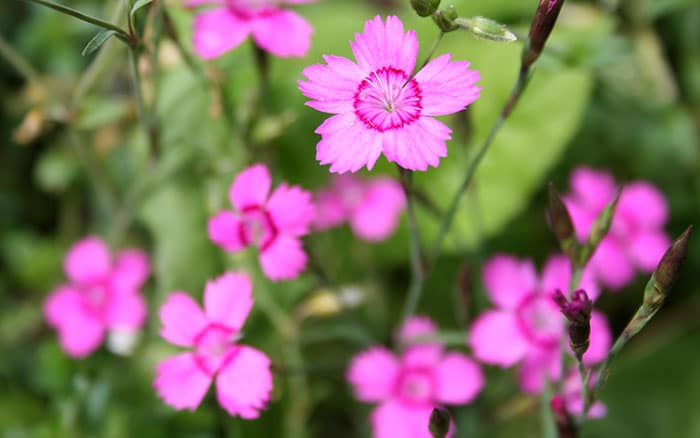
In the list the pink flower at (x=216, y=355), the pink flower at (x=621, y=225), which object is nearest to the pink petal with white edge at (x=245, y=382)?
the pink flower at (x=216, y=355)

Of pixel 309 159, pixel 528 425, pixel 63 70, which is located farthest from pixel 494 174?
pixel 63 70

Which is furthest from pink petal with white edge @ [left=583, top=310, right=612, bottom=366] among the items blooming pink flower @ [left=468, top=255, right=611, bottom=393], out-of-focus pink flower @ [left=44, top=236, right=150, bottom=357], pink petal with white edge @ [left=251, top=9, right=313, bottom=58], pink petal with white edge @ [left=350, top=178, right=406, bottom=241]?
out-of-focus pink flower @ [left=44, top=236, right=150, bottom=357]

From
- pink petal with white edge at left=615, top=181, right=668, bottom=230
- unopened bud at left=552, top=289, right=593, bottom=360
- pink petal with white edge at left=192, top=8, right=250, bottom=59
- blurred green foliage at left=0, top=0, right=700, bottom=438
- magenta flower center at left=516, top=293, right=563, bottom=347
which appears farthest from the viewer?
pink petal with white edge at left=615, top=181, right=668, bottom=230

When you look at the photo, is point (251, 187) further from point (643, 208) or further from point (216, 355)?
point (643, 208)

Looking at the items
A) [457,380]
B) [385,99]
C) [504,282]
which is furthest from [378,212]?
[385,99]

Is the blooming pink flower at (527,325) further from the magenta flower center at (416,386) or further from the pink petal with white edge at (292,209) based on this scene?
the pink petal with white edge at (292,209)

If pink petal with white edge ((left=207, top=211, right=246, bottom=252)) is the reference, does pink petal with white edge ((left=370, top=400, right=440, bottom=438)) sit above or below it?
below

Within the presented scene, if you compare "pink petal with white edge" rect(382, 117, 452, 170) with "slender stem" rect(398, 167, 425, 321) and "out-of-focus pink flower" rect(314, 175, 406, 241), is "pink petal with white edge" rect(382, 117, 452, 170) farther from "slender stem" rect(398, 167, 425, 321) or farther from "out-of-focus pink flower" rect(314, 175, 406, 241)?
"out-of-focus pink flower" rect(314, 175, 406, 241)
